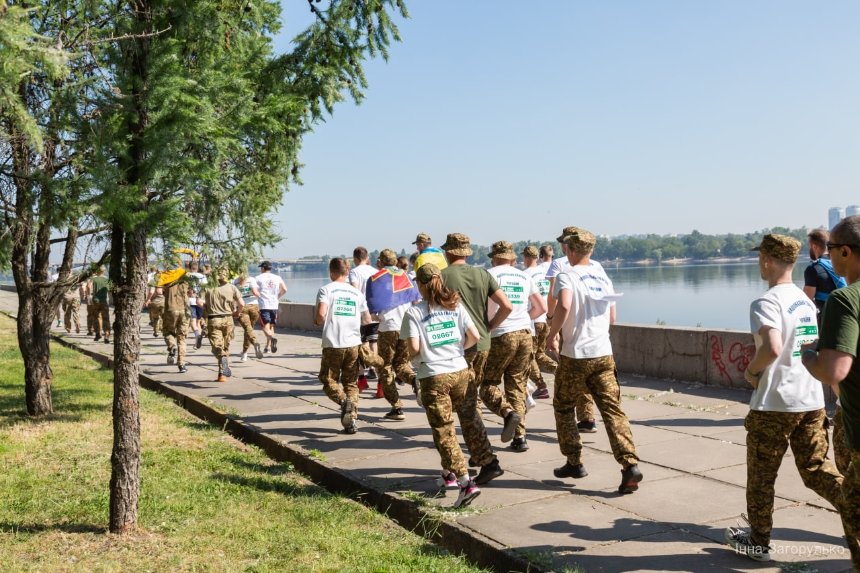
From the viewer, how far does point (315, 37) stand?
755 cm

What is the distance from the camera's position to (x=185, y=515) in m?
6.20

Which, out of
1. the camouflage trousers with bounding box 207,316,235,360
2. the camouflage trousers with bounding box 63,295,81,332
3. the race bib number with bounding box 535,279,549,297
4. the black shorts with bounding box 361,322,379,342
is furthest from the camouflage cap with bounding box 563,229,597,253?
the camouflage trousers with bounding box 63,295,81,332

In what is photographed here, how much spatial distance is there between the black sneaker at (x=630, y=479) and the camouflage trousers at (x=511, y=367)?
5.42 feet

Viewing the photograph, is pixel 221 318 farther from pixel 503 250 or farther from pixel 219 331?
pixel 503 250

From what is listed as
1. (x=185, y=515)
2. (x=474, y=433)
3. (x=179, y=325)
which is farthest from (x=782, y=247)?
(x=179, y=325)

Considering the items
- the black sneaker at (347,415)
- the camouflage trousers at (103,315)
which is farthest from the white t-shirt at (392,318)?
the camouflage trousers at (103,315)

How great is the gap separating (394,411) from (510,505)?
388 cm

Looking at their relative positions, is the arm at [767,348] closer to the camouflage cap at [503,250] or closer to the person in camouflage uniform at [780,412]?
the person in camouflage uniform at [780,412]

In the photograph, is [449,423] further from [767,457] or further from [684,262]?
[684,262]

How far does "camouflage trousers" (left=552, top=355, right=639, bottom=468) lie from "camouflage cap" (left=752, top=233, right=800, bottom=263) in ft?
5.74

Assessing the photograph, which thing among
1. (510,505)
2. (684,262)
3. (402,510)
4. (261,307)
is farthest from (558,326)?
(684,262)

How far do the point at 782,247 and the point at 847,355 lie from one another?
1598 millimetres

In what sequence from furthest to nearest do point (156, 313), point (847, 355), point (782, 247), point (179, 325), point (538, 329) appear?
1. point (156, 313)
2. point (179, 325)
3. point (538, 329)
4. point (782, 247)
5. point (847, 355)

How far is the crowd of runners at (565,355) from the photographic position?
3.56 meters
